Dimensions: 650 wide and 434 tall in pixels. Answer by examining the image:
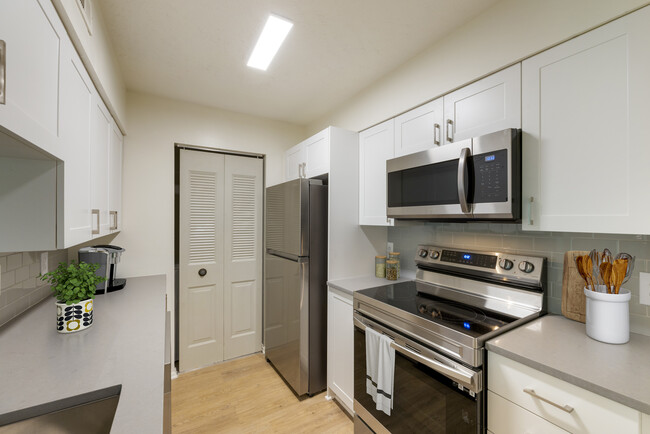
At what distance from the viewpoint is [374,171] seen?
7.27 feet

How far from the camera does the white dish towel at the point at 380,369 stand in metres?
1.54

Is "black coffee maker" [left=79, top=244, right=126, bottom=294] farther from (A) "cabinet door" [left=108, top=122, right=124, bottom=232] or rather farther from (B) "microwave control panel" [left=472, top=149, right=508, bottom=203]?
(B) "microwave control panel" [left=472, top=149, right=508, bottom=203]

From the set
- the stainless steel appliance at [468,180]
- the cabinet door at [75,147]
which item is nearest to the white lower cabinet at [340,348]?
the stainless steel appliance at [468,180]

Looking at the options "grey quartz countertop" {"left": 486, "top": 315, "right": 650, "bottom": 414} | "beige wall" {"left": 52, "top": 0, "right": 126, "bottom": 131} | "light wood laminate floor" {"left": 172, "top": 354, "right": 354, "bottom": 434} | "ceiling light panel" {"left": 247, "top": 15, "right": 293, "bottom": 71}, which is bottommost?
"light wood laminate floor" {"left": 172, "top": 354, "right": 354, "bottom": 434}

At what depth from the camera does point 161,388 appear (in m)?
0.89

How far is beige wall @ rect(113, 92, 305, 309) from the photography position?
94.9 inches

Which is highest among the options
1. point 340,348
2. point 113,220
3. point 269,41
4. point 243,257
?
point 269,41

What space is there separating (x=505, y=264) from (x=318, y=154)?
1.57 meters

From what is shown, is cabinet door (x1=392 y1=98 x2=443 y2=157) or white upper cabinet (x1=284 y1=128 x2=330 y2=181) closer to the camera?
cabinet door (x1=392 y1=98 x2=443 y2=157)

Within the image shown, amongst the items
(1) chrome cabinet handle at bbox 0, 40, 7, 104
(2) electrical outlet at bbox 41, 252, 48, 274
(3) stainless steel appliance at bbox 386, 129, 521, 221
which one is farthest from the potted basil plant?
(3) stainless steel appliance at bbox 386, 129, 521, 221

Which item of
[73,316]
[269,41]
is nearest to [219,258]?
[73,316]

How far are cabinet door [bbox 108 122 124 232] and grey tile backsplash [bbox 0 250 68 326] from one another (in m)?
0.40

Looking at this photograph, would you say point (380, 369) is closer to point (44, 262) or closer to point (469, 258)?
point (469, 258)

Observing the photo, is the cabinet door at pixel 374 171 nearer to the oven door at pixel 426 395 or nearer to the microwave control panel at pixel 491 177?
the microwave control panel at pixel 491 177
